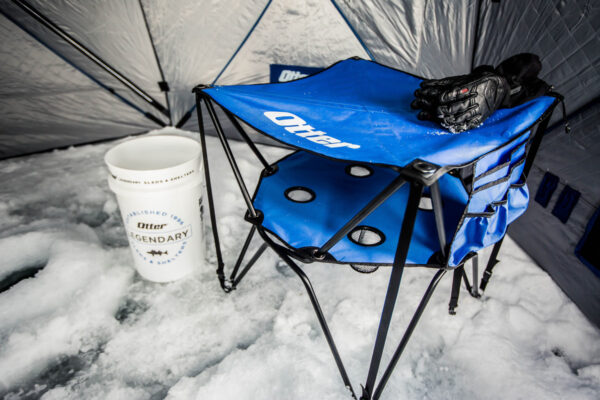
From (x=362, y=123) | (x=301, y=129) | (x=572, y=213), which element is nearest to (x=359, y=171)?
(x=362, y=123)

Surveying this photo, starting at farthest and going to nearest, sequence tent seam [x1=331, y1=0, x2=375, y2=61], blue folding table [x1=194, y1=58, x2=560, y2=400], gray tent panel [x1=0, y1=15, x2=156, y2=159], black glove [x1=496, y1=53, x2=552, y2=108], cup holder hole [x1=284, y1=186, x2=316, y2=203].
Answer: gray tent panel [x1=0, y1=15, x2=156, y2=159] < tent seam [x1=331, y1=0, x2=375, y2=61] < cup holder hole [x1=284, y1=186, x2=316, y2=203] < black glove [x1=496, y1=53, x2=552, y2=108] < blue folding table [x1=194, y1=58, x2=560, y2=400]

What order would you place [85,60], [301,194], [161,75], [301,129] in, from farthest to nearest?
[161,75] → [85,60] → [301,194] → [301,129]

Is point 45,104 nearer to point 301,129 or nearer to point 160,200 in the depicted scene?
point 160,200

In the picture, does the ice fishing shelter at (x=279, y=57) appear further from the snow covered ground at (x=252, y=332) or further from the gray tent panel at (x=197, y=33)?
the snow covered ground at (x=252, y=332)

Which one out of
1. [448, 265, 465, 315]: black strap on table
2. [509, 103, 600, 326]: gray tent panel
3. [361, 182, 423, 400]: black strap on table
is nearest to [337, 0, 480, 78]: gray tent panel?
[509, 103, 600, 326]: gray tent panel

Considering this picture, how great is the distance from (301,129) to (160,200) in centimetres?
56

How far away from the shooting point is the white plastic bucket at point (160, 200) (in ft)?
3.60

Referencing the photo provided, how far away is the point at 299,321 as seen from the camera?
1.23 metres

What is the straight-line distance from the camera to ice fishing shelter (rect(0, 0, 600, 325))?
1.25m

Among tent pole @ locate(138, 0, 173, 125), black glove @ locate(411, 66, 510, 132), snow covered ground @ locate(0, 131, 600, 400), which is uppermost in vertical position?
black glove @ locate(411, 66, 510, 132)

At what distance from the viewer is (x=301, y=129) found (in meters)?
0.84

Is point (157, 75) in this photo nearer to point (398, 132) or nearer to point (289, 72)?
point (289, 72)

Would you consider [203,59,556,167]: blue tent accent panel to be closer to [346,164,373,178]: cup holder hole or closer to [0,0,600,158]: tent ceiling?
[346,164,373,178]: cup holder hole

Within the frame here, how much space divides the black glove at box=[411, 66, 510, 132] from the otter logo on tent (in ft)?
0.90
